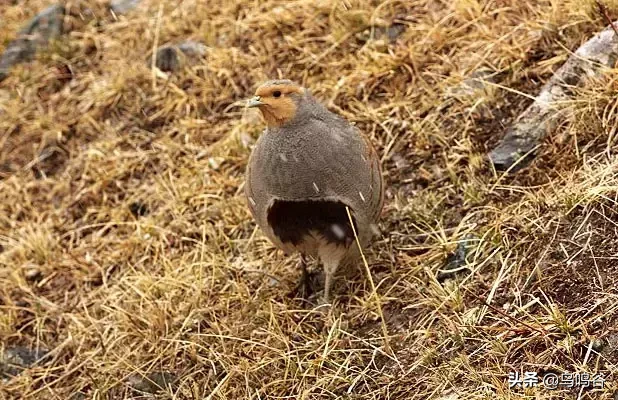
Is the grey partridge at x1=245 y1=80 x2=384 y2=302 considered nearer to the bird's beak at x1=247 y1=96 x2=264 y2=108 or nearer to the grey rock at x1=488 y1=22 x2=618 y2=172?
the bird's beak at x1=247 y1=96 x2=264 y2=108

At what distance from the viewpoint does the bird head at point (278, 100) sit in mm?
3125

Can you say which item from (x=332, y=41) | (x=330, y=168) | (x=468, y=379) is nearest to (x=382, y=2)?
(x=332, y=41)

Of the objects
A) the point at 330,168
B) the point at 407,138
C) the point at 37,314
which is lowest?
the point at 37,314

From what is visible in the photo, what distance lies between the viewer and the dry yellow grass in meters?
2.87

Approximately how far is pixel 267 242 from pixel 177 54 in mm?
1634

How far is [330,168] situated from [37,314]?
5.35 ft

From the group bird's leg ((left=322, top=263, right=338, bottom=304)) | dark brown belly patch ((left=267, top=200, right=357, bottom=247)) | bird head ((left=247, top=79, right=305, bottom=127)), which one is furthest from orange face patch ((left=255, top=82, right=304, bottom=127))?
bird's leg ((left=322, top=263, right=338, bottom=304))

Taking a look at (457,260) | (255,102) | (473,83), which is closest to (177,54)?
(473,83)

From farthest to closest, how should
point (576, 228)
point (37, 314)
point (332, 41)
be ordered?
point (332, 41) < point (37, 314) < point (576, 228)

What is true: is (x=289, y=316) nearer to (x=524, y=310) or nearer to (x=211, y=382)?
(x=211, y=382)

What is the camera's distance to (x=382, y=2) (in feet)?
15.0

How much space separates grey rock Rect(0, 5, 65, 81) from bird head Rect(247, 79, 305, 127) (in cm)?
279

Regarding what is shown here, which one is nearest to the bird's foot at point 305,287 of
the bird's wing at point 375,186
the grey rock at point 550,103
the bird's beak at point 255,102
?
the bird's wing at point 375,186

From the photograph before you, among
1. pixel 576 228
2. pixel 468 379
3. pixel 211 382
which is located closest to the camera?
pixel 468 379
